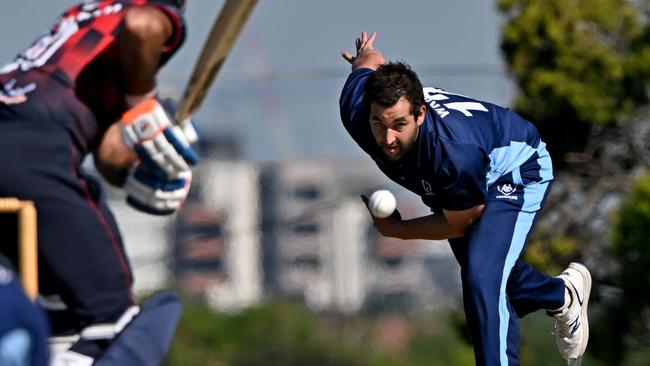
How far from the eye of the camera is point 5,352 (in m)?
3.12

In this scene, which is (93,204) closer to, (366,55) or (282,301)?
(366,55)

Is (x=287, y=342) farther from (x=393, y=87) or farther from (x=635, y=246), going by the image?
(x=393, y=87)

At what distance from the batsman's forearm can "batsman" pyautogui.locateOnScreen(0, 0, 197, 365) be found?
0.94 m

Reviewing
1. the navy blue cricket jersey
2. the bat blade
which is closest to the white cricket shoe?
the navy blue cricket jersey

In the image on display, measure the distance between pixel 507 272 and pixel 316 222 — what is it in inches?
1129

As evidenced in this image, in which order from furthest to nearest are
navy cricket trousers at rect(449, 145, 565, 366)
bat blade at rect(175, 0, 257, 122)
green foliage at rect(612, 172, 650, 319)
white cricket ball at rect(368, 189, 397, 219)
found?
green foliage at rect(612, 172, 650, 319)
bat blade at rect(175, 0, 257, 122)
navy cricket trousers at rect(449, 145, 565, 366)
white cricket ball at rect(368, 189, 397, 219)

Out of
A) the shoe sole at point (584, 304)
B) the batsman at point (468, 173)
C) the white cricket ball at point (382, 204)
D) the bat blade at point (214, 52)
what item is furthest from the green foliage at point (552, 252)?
the white cricket ball at point (382, 204)

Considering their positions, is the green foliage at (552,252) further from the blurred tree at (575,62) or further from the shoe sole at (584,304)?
the shoe sole at (584,304)

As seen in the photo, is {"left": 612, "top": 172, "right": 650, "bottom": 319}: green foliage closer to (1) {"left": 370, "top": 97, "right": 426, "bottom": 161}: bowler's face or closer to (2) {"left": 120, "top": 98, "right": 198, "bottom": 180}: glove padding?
(1) {"left": 370, "top": 97, "right": 426, "bottom": 161}: bowler's face

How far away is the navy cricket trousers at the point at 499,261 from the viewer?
5789mm

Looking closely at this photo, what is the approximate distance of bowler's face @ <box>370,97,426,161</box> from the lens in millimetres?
5559

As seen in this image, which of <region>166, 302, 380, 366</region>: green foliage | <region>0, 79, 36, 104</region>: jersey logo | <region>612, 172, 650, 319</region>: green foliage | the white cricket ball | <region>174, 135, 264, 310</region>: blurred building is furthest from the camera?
<region>174, 135, 264, 310</region>: blurred building

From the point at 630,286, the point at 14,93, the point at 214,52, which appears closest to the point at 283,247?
the point at 630,286

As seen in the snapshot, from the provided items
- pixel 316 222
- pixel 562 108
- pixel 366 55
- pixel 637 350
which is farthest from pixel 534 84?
pixel 316 222
